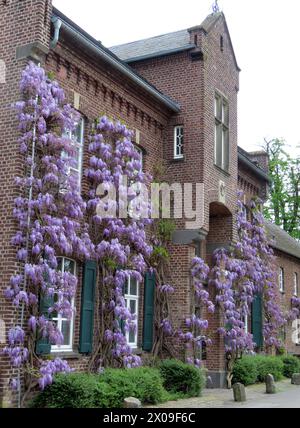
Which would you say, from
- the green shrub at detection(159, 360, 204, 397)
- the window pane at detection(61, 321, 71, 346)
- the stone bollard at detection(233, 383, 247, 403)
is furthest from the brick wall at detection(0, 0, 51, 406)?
the stone bollard at detection(233, 383, 247, 403)

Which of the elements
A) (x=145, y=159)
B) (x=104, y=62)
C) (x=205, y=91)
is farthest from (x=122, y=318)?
(x=205, y=91)

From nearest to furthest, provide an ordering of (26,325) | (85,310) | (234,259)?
(26,325)
(85,310)
(234,259)

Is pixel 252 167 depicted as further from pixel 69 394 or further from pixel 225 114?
pixel 69 394

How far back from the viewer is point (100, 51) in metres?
14.6

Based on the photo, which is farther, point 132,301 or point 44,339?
point 132,301

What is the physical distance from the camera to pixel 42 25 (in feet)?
41.9

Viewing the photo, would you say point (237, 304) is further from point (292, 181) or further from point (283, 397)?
point (292, 181)

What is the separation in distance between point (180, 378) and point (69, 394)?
4.59 meters

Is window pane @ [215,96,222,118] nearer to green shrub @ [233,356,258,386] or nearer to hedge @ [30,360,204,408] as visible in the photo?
green shrub @ [233,356,258,386]

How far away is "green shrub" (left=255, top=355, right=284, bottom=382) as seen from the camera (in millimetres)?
20389

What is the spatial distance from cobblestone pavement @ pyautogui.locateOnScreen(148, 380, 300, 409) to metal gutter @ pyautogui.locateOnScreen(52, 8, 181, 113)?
8394mm

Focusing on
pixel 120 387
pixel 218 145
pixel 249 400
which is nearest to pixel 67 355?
pixel 120 387
